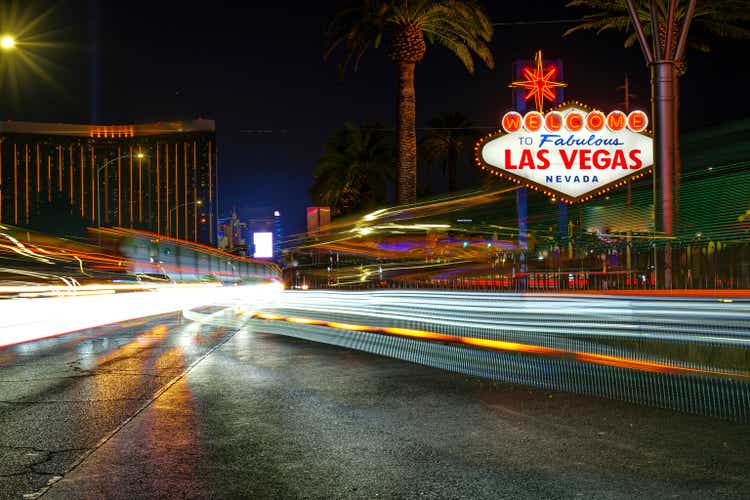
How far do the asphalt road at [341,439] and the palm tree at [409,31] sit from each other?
19.0 m

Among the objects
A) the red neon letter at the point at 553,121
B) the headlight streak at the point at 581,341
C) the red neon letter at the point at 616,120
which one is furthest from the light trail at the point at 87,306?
the red neon letter at the point at 616,120

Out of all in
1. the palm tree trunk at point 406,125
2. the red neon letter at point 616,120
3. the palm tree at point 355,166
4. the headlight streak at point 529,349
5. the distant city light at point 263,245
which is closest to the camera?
the headlight streak at point 529,349

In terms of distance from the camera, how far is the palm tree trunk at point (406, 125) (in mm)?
29938

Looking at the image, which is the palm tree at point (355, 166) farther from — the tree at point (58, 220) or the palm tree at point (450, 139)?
the tree at point (58, 220)

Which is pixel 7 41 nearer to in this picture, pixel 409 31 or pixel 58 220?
pixel 409 31

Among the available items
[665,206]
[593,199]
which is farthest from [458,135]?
[665,206]

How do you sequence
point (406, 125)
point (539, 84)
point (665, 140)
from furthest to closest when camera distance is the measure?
point (406, 125)
point (539, 84)
point (665, 140)

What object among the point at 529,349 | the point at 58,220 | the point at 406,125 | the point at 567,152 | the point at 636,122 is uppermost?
the point at 58,220

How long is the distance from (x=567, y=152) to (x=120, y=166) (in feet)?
564

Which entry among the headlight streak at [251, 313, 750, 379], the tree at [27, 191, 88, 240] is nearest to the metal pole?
the headlight streak at [251, 313, 750, 379]

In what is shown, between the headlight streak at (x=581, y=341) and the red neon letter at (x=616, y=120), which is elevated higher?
the red neon letter at (x=616, y=120)

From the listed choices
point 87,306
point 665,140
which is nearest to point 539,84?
point 665,140

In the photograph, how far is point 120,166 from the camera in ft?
598

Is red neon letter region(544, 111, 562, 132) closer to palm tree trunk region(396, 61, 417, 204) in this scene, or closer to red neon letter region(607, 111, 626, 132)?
red neon letter region(607, 111, 626, 132)
